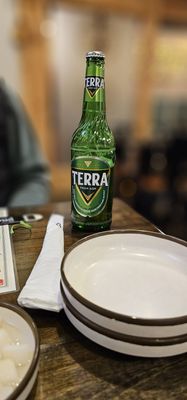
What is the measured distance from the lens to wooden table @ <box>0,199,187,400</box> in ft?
0.95

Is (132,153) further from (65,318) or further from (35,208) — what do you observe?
(65,318)

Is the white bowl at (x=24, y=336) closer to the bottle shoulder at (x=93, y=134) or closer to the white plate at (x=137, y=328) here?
the white plate at (x=137, y=328)

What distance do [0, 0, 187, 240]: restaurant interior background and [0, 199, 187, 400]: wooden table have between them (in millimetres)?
1746

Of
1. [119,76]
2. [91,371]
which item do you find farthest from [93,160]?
[119,76]

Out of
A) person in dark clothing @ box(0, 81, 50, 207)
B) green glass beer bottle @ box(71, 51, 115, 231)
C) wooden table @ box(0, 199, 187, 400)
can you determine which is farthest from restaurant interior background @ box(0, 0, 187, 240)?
wooden table @ box(0, 199, 187, 400)

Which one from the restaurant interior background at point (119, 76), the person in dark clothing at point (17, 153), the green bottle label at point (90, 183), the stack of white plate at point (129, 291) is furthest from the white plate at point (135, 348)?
the restaurant interior background at point (119, 76)

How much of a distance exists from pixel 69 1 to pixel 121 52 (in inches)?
23.2

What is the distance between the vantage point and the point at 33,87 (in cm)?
214

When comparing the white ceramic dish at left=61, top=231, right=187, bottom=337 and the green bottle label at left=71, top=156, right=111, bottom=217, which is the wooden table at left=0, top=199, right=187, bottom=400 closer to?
the white ceramic dish at left=61, top=231, right=187, bottom=337

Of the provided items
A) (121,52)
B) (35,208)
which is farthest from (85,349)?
(121,52)

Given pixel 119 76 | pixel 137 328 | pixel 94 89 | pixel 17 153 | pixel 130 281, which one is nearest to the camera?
pixel 137 328

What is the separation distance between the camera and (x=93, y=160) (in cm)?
54

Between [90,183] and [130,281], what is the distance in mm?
205

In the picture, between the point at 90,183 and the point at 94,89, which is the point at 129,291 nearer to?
the point at 90,183
